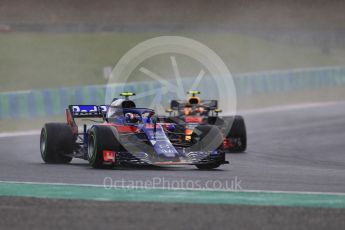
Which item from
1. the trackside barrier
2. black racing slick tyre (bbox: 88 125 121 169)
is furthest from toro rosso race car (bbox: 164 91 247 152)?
black racing slick tyre (bbox: 88 125 121 169)

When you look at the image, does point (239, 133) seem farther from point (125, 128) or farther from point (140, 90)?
point (140, 90)

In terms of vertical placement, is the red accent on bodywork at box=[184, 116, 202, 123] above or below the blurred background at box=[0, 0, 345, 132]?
below

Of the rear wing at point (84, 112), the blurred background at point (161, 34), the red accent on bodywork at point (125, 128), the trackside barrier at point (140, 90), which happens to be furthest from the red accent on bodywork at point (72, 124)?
the blurred background at point (161, 34)

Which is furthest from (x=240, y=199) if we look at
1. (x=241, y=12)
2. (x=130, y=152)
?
(x=241, y=12)

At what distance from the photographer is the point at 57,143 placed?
1819 centimetres

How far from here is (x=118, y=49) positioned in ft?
156

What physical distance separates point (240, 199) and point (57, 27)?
131 ft

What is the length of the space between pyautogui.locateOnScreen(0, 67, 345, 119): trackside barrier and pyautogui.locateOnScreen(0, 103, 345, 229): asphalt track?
4153 millimetres

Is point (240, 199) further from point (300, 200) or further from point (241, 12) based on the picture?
point (241, 12)

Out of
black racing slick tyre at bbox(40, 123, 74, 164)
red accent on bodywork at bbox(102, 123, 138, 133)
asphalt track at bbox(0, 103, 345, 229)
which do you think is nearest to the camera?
asphalt track at bbox(0, 103, 345, 229)

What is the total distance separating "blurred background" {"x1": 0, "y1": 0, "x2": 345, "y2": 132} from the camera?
4038cm

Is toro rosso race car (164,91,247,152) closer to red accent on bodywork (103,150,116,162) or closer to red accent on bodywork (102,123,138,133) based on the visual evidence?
red accent on bodywork (102,123,138,133)

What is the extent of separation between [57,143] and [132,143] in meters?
2.20

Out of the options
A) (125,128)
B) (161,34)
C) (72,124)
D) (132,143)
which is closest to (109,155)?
(132,143)
